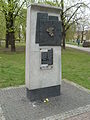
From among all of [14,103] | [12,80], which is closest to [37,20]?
[14,103]

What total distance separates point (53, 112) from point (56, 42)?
1934mm

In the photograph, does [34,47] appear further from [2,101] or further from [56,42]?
[2,101]

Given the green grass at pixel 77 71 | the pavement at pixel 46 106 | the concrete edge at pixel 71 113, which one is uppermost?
the green grass at pixel 77 71

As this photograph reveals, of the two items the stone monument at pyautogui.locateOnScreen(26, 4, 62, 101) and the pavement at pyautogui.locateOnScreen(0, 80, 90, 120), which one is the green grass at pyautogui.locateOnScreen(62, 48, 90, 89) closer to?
the pavement at pyautogui.locateOnScreen(0, 80, 90, 120)

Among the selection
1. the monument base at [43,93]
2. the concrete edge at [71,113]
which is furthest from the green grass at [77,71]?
the concrete edge at [71,113]

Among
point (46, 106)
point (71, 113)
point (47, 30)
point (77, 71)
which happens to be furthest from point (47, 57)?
point (77, 71)

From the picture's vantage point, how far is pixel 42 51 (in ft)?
12.9

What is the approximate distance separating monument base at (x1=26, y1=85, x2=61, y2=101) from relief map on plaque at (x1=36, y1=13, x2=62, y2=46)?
4.35ft

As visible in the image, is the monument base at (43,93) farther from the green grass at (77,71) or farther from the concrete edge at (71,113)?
the green grass at (77,71)

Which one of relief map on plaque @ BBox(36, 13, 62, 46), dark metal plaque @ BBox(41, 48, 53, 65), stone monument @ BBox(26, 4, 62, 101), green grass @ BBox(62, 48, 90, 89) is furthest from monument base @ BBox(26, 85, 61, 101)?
green grass @ BBox(62, 48, 90, 89)

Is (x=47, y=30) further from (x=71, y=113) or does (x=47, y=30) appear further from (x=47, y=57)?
(x=71, y=113)

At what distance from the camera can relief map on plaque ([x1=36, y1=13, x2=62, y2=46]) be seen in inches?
150

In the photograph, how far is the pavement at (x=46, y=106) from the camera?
318cm

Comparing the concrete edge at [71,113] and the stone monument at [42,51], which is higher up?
the stone monument at [42,51]
